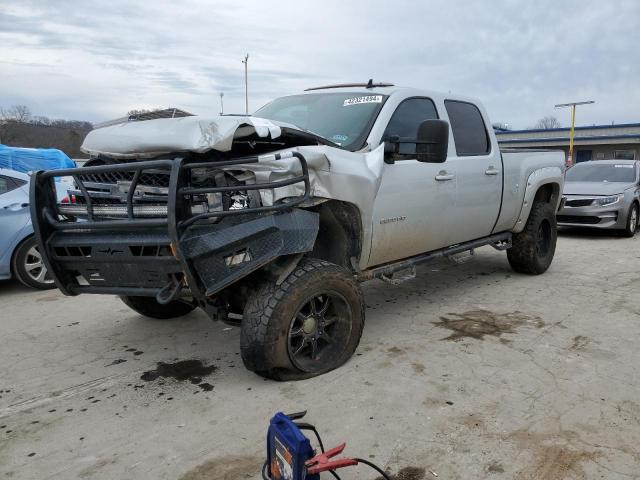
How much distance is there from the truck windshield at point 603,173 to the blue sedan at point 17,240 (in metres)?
10.0

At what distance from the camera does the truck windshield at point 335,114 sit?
4.11 meters

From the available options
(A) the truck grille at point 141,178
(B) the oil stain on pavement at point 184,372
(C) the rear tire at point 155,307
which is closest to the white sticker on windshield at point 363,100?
(A) the truck grille at point 141,178

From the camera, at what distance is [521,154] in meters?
5.86

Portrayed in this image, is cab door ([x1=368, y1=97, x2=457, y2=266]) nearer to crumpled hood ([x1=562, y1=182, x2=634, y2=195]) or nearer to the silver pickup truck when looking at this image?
the silver pickup truck

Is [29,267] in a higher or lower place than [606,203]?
lower

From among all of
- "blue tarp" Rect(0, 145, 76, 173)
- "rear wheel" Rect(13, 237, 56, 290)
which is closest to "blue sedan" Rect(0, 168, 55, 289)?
"rear wheel" Rect(13, 237, 56, 290)

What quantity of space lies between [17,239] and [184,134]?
4025 millimetres

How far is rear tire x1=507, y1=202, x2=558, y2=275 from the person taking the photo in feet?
20.4

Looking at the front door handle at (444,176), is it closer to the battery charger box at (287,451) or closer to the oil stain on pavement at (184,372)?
the oil stain on pavement at (184,372)

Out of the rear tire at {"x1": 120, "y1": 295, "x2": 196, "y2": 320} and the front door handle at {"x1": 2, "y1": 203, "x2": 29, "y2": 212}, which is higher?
the front door handle at {"x1": 2, "y1": 203, "x2": 29, "y2": 212}

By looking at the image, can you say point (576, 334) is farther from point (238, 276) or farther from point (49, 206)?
point (49, 206)

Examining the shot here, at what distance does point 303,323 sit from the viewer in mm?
3439

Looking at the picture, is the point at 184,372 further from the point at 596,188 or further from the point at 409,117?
the point at 596,188

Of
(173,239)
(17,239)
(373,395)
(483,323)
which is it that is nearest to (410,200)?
(483,323)
